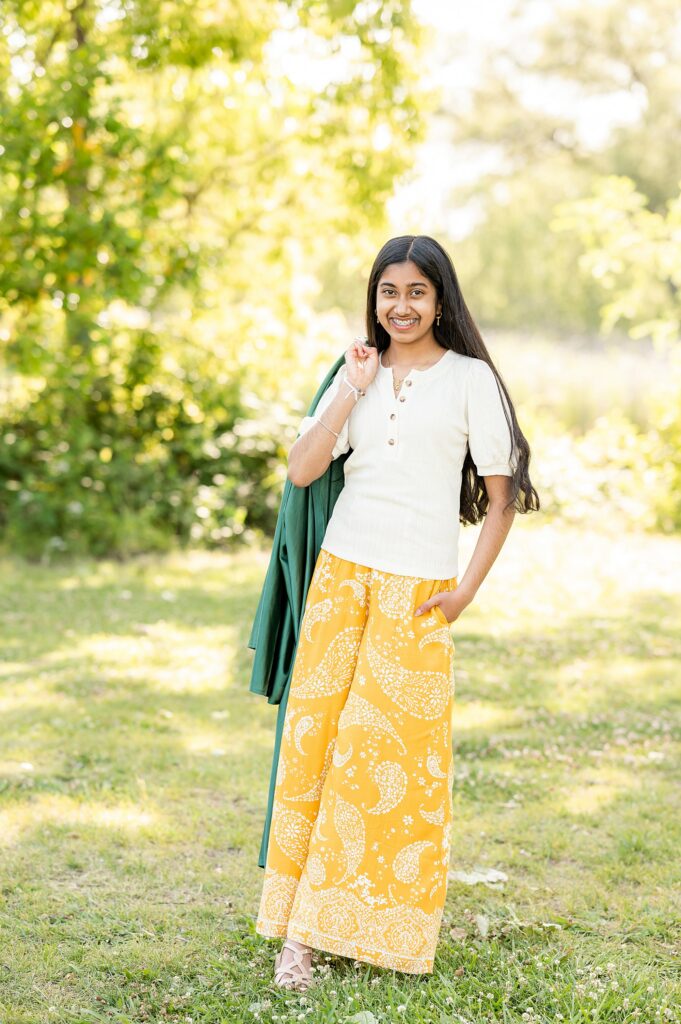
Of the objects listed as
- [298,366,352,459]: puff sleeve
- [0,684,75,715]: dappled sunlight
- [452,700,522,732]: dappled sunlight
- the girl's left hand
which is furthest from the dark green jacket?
[0,684,75,715]: dappled sunlight

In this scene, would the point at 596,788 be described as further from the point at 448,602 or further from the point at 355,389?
the point at 355,389

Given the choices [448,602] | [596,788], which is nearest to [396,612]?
[448,602]

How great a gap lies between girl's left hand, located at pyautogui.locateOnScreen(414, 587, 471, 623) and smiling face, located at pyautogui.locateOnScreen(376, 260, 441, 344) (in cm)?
65

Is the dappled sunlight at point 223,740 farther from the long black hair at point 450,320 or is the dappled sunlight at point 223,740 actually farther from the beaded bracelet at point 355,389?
the beaded bracelet at point 355,389

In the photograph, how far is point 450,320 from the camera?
2.89 m

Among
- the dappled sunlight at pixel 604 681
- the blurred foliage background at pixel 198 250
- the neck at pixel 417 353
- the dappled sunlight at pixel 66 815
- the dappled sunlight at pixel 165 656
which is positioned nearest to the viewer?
the neck at pixel 417 353

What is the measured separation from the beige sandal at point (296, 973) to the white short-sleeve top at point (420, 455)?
1011 millimetres

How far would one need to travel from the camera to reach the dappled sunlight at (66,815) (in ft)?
12.6

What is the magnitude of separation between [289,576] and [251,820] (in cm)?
132

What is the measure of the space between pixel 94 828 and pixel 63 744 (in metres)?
0.88

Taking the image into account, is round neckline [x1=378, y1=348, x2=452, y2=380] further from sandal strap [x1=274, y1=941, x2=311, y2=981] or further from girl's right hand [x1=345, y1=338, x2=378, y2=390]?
sandal strap [x1=274, y1=941, x2=311, y2=981]

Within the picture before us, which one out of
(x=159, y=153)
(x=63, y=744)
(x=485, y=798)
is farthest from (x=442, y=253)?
(x=159, y=153)

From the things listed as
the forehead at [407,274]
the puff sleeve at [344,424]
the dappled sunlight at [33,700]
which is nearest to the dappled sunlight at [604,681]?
the dappled sunlight at [33,700]

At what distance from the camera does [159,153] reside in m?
8.09
